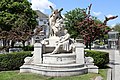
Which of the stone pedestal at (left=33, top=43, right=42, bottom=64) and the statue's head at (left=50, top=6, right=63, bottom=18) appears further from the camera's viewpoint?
the statue's head at (left=50, top=6, right=63, bottom=18)

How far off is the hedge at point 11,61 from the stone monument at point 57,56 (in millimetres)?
1308

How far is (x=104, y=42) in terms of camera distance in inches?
2657

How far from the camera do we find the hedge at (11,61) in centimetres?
1292

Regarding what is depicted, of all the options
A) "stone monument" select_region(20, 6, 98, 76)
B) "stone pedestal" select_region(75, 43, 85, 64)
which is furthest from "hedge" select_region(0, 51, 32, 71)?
"stone pedestal" select_region(75, 43, 85, 64)

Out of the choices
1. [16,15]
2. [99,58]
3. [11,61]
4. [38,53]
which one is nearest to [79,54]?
[38,53]

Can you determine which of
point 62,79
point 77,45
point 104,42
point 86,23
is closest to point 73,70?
point 62,79

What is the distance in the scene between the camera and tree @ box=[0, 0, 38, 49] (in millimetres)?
23859

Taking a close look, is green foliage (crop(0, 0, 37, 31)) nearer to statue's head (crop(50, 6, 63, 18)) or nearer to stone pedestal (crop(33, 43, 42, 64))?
statue's head (crop(50, 6, 63, 18))

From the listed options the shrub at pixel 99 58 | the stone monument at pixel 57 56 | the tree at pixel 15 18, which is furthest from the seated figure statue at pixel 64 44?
the tree at pixel 15 18

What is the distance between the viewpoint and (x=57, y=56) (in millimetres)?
11344

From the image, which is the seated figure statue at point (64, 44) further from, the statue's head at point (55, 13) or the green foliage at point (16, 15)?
the green foliage at point (16, 15)

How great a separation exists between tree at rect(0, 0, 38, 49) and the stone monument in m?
10.7

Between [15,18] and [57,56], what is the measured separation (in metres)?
15.8

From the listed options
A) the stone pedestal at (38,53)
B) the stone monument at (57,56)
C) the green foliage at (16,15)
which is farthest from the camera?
the green foliage at (16,15)
